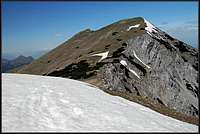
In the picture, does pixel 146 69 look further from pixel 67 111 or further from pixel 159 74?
pixel 67 111

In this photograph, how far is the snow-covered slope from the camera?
1717 centimetres

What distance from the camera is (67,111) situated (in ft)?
64.5

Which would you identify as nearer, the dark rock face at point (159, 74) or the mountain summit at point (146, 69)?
the mountain summit at point (146, 69)

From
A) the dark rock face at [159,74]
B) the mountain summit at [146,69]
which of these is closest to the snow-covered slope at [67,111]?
the mountain summit at [146,69]

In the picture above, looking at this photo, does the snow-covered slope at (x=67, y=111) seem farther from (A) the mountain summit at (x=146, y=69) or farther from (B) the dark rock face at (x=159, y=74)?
(B) the dark rock face at (x=159, y=74)

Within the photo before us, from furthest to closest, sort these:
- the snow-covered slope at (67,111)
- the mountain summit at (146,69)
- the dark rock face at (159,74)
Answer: the dark rock face at (159,74)
the mountain summit at (146,69)
the snow-covered slope at (67,111)

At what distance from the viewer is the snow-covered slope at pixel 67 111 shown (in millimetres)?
17172

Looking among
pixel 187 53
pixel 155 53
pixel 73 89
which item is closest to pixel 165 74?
pixel 155 53

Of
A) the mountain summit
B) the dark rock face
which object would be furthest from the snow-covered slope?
the dark rock face

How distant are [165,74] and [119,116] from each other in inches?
2577

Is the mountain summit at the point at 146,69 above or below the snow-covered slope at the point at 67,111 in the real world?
below

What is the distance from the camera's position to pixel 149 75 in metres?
75.2

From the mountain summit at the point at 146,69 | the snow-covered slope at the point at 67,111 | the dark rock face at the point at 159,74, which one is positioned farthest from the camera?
the dark rock face at the point at 159,74

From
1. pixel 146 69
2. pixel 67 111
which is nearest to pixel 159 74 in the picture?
pixel 146 69
